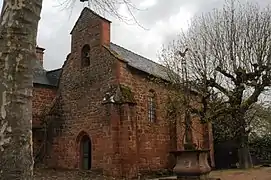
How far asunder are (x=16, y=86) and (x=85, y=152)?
59.6 feet

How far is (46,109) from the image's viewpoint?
78.9 feet

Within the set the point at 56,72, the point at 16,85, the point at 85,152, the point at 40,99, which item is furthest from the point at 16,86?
the point at 56,72

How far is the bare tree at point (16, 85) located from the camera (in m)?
3.95

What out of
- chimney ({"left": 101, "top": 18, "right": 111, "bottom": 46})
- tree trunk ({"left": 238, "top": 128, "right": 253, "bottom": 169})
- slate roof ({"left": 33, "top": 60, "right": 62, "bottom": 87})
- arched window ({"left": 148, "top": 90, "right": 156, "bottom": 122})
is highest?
chimney ({"left": 101, "top": 18, "right": 111, "bottom": 46})

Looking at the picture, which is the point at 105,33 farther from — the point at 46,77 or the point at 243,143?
the point at 243,143

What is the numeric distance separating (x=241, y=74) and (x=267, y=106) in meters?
4.61

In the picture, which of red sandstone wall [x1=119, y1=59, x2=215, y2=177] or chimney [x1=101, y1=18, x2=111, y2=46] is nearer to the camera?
red sandstone wall [x1=119, y1=59, x2=215, y2=177]

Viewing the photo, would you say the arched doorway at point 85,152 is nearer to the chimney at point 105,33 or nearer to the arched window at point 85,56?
the arched window at point 85,56

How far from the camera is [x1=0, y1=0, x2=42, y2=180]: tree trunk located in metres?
3.95

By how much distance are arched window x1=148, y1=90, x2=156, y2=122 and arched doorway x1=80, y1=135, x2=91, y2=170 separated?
13.9 ft

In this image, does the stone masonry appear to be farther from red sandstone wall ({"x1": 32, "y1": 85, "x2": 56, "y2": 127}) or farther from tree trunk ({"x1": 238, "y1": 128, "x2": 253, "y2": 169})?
tree trunk ({"x1": 238, "y1": 128, "x2": 253, "y2": 169})

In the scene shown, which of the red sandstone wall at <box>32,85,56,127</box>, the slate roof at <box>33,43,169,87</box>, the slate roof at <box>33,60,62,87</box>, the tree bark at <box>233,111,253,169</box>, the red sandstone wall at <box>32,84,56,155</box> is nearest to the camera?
the tree bark at <box>233,111,253,169</box>

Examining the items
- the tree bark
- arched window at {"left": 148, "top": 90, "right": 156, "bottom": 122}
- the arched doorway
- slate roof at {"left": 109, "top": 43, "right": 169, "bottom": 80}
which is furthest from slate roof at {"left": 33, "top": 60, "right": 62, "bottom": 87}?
the tree bark

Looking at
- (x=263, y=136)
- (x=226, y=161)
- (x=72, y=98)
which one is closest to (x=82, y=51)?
(x=72, y=98)
